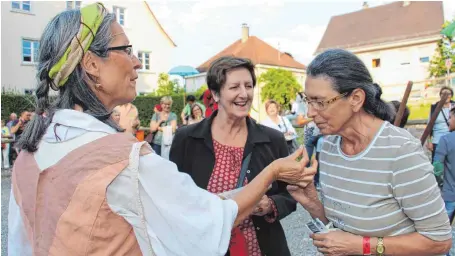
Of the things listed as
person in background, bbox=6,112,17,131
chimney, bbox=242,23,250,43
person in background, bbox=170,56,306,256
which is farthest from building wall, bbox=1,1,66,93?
chimney, bbox=242,23,250,43

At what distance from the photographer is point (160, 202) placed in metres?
1.25

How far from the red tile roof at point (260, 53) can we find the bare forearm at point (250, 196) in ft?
134

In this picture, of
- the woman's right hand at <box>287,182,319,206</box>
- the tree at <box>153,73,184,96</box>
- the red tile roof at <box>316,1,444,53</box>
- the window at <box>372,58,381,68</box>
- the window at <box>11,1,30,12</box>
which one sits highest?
the red tile roof at <box>316,1,444,53</box>

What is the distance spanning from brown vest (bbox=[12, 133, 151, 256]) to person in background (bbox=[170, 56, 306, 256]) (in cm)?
114

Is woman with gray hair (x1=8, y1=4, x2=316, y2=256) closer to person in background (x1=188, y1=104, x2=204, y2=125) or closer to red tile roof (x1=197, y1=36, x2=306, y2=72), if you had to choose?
person in background (x1=188, y1=104, x2=204, y2=125)

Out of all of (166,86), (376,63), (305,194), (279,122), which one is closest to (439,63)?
(376,63)

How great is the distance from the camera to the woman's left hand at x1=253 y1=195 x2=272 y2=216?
2.24 metres

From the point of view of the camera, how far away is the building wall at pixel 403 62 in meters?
34.8

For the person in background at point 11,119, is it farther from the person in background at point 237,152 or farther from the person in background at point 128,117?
the person in background at point 237,152

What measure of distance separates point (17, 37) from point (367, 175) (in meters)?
25.3

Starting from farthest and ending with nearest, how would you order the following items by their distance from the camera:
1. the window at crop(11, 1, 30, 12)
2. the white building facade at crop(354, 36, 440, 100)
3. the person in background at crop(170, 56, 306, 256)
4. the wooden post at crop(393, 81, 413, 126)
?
the white building facade at crop(354, 36, 440, 100)
the window at crop(11, 1, 30, 12)
the wooden post at crop(393, 81, 413, 126)
the person in background at crop(170, 56, 306, 256)

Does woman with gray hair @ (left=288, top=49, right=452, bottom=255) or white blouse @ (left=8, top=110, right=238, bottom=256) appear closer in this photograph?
white blouse @ (left=8, top=110, right=238, bottom=256)

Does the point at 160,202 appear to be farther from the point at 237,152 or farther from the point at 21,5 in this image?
the point at 21,5

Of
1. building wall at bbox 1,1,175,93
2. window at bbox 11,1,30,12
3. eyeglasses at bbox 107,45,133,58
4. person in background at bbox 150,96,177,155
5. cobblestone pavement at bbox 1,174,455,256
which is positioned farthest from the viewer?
window at bbox 11,1,30,12
